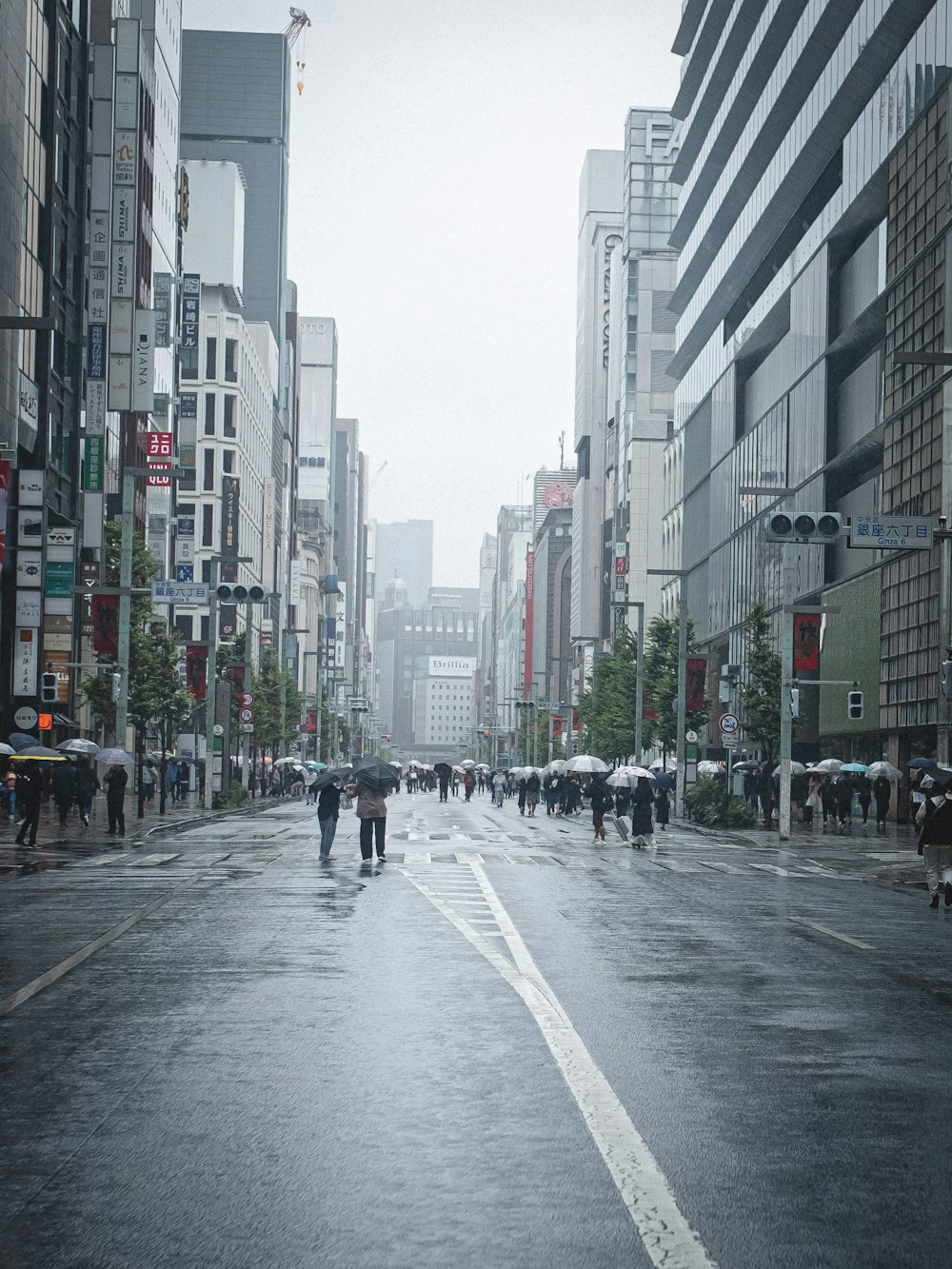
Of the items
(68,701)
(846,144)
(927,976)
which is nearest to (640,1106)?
(927,976)

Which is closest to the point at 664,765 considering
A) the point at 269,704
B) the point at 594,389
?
the point at 269,704

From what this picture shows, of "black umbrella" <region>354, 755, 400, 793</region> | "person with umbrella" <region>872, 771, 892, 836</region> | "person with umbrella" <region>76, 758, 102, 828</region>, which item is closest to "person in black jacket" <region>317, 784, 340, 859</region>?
"black umbrella" <region>354, 755, 400, 793</region>

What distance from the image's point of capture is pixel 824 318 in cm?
6856

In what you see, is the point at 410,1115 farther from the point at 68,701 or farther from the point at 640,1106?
the point at 68,701

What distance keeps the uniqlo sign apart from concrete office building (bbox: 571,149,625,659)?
295 ft

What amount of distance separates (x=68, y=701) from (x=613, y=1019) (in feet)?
184

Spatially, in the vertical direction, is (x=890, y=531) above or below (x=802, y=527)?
below

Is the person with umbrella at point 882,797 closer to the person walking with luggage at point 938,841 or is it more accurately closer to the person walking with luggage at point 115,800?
the person walking with luggage at point 115,800

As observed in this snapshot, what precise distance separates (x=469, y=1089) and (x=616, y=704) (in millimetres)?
77195

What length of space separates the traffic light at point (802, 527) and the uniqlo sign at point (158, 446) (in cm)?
4935

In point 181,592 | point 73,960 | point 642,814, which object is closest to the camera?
point 73,960

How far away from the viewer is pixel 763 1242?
567 cm

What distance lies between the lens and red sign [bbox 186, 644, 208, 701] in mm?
57375

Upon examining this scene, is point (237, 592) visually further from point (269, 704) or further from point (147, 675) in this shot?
point (269, 704)
